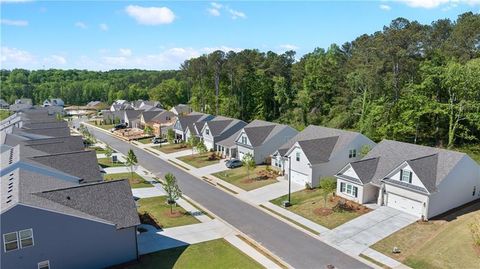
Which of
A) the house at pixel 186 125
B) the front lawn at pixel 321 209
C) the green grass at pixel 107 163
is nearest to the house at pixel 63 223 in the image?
the front lawn at pixel 321 209

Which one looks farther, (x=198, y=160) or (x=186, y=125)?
(x=186, y=125)

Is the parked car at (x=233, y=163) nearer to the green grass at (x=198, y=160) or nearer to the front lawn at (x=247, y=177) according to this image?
the front lawn at (x=247, y=177)

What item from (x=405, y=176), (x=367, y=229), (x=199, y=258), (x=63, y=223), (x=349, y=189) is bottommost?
(x=199, y=258)

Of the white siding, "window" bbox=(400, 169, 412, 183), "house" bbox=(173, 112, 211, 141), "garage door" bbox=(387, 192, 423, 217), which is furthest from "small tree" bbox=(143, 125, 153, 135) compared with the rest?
the white siding

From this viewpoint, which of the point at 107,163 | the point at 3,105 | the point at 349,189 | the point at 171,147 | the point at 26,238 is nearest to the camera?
the point at 26,238

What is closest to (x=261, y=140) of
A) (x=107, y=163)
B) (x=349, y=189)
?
(x=349, y=189)

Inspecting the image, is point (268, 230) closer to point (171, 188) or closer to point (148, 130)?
point (171, 188)

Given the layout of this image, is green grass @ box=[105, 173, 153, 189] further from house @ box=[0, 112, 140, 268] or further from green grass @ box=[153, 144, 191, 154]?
green grass @ box=[153, 144, 191, 154]

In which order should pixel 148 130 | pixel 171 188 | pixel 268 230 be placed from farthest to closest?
pixel 148 130 < pixel 171 188 < pixel 268 230
